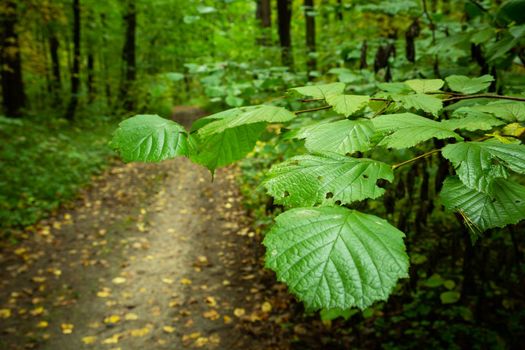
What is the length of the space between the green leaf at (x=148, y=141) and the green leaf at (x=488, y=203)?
0.72 meters

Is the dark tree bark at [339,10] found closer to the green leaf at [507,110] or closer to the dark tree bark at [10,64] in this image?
the green leaf at [507,110]

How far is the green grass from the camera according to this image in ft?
22.7

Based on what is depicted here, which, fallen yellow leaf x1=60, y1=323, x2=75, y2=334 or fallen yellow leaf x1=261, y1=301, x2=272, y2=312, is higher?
fallen yellow leaf x1=261, y1=301, x2=272, y2=312

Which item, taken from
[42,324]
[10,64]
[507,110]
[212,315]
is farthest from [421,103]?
[10,64]

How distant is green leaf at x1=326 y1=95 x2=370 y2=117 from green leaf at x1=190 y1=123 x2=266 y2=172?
0.22 meters

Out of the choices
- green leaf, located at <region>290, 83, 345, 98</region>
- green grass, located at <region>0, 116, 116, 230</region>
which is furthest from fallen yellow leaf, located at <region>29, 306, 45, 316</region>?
green leaf, located at <region>290, 83, 345, 98</region>

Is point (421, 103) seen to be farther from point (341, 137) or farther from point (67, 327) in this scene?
point (67, 327)

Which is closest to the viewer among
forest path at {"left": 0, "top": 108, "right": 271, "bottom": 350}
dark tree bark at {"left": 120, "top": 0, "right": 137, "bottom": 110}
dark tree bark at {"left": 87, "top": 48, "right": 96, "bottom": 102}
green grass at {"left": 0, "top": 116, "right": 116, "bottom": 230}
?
forest path at {"left": 0, "top": 108, "right": 271, "bottom": 350}

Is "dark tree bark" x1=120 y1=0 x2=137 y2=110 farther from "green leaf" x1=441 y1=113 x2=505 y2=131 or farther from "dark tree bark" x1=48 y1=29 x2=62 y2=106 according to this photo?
"green leaf" x1=441 y1=113 x2=505 y2=131

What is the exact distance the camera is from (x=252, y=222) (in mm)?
6852

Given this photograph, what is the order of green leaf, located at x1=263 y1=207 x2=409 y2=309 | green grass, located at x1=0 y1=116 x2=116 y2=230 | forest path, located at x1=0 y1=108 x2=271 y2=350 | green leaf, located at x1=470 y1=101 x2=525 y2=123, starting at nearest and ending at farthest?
green leaf, located at x1=263 y1=207 x2=409 y2=309 → green leaf, located at x1=470 y1=101 x2=525 y2=123 → forest path, located at x1=0 y1=108 x2=271 y2=350 → green grass, located at x1=0 y1=116 x2=116 y2=230

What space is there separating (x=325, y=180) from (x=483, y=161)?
346 mm

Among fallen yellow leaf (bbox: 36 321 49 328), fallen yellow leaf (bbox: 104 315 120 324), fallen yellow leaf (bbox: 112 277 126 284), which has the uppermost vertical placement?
fallen yellow leaf (bbox: 112 277 126 284)

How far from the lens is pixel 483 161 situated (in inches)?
29.2
